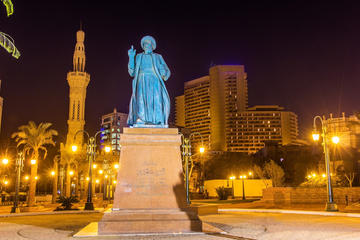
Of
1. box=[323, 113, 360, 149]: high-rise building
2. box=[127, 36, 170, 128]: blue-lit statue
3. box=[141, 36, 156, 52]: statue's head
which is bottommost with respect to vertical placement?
box=[127, 36, 170, 128]: blue-lit statue

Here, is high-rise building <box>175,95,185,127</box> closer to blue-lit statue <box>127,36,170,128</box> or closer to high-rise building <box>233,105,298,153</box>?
high-rise building <box>233,105,298,153</box>

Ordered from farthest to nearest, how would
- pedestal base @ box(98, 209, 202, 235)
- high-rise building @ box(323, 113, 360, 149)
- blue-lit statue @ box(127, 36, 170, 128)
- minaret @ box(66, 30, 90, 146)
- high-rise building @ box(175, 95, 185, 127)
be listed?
high-rise building @ box(175, 95, 185, 127)
minaret @ box(66, 30, 90, 146)
high-rise building @ box(323, 113, 360, 149)
blue-lit statue @ box(127, 36, 170, 128)
pedestal base @ box(98, 209, 202, 235)

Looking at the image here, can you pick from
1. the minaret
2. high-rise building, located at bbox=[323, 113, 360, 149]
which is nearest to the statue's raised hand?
high-rise building, located at bbox=[323, 113, 360, 149]

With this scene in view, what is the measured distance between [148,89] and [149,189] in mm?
3498

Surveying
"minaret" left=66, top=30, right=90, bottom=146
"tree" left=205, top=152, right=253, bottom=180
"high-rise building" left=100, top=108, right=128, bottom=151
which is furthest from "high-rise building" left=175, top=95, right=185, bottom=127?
"tree" left=205, top=152, right=253, bottom=180

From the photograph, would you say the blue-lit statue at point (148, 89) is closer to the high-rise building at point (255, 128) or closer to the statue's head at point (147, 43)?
the statue's head at point (147, 43)

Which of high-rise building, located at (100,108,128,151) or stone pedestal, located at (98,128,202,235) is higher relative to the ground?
high-rise building, located at (100,108,128,151)

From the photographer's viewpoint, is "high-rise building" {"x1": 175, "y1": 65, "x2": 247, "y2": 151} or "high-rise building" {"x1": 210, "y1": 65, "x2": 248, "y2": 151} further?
"high-rise building" {"x1": 175, "y1": 65, "x2": 247, "y2": 151}

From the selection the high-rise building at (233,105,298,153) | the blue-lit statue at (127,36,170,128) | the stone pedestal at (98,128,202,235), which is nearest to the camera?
the stone pedestal at (98,128,202,235)

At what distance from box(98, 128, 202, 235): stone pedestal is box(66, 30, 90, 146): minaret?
76.5 meters

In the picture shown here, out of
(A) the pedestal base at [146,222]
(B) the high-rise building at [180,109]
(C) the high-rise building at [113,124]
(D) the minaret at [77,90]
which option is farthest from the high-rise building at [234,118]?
(A) the pedestal base at [146,222]

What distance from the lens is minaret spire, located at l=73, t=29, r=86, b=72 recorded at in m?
90.9

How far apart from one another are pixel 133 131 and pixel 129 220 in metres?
2.88

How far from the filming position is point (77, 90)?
90000mm
